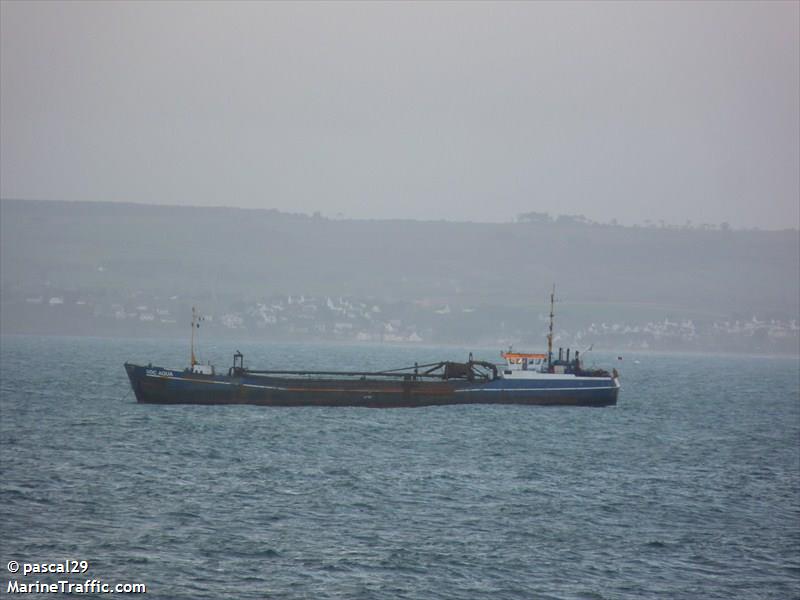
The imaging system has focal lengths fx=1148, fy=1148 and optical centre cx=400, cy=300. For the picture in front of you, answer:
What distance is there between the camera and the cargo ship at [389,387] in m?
109

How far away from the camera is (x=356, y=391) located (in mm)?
114062

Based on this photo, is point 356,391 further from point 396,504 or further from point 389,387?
point 396,504

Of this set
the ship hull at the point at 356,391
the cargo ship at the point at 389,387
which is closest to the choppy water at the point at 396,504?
the ship hull at the point at 356,391

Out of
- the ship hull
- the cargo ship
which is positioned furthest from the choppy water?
the cargo ship

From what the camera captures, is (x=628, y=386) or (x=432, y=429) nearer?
(x=432, y=429)

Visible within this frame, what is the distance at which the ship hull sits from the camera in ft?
357

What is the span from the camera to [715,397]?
527 feet

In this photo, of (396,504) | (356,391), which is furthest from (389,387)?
(396,504)

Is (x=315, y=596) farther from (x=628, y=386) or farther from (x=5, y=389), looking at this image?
(x=628, y=386)

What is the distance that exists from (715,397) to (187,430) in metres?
93.5

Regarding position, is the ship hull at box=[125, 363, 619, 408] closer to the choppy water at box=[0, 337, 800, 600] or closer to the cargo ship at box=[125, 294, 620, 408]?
the cargo ship at box=[125, 294, 620, 408]

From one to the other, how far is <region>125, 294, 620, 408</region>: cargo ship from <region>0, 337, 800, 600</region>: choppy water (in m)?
3.51

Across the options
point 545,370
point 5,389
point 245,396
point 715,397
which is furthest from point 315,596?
point 715,397

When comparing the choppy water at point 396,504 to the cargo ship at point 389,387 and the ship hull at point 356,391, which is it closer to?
the ship hull at point 356,391
